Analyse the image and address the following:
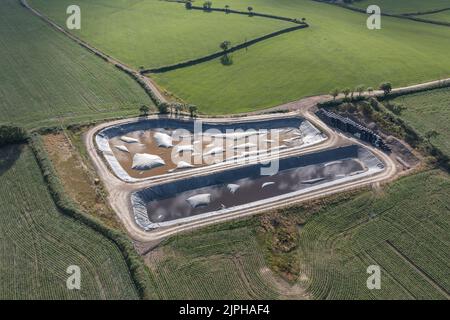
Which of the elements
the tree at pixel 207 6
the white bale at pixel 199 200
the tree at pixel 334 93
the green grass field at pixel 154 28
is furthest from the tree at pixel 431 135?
the tree at pixel 207 6

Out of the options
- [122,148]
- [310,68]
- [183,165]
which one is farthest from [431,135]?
[122,148]

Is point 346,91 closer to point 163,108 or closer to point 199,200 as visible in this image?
point 163,108

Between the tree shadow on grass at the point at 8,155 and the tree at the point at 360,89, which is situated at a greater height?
the tree at the point at 360,89

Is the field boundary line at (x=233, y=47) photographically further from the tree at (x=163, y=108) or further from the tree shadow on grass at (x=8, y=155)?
the tree shadow on grass at (x=8, y=155)

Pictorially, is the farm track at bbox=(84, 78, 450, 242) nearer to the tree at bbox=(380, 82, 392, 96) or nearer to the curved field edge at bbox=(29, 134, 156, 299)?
the curved field edge at bbox=(29, 134, 156, 299)

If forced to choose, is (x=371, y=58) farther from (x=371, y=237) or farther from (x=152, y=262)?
(x=152, y=262)

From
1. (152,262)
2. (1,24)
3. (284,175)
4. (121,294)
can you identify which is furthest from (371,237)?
(1,24)

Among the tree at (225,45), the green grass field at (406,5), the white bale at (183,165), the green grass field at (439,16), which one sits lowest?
the white bale at (183,165)

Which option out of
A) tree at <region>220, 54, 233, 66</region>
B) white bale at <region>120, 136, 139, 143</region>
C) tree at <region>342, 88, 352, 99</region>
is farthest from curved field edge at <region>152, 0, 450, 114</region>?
white bale at <region>120, 136, 139, 143</region>
